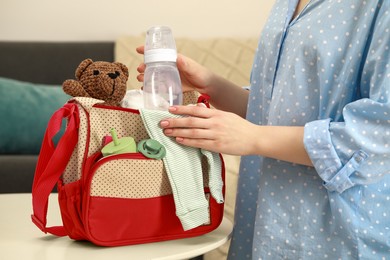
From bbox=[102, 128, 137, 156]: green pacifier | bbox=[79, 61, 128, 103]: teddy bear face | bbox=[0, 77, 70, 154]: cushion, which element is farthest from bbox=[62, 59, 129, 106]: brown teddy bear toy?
bbox=[0, 77, 70, 154]: cushion

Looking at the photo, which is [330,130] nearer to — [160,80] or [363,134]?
[363,134]

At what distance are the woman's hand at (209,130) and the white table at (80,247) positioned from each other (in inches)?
6.2

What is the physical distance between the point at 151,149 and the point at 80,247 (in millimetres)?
182

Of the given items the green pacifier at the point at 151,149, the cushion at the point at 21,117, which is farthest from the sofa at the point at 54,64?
the green pacifier at the point at 151,149

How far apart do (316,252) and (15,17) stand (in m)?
2.20

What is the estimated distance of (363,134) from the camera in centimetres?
81

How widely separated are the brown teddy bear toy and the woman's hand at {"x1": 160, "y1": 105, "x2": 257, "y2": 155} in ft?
0.37

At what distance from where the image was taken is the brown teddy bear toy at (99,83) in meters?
0.89

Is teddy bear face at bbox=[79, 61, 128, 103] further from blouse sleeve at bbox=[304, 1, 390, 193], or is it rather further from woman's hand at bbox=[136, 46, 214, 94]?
blouse sleeve at bbox=[304, 1, 390, 193]

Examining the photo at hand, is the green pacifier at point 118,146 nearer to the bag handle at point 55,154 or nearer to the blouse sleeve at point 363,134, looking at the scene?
the bag handle at point 55,154

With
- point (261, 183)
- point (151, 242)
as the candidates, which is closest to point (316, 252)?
point (261, 183)

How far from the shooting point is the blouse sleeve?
2.60 ft

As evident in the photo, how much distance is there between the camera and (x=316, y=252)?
2.91ft

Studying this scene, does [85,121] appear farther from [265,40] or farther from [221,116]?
[265,40]
